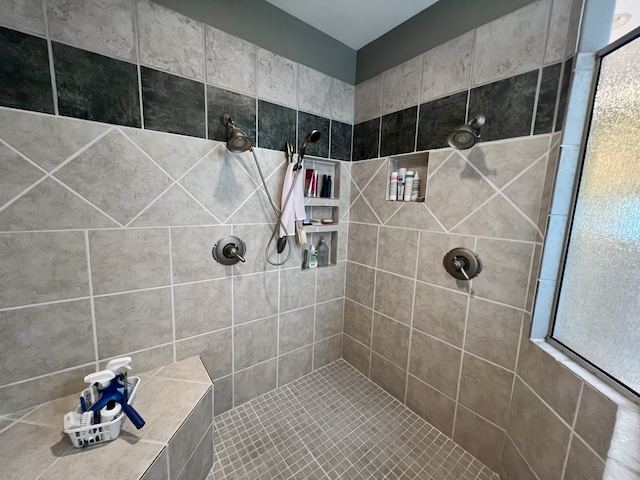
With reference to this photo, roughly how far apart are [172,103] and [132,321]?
1028 mm

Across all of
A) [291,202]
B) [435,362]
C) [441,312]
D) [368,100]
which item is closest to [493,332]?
[441,312]

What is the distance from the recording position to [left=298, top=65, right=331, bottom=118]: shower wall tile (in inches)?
59.5

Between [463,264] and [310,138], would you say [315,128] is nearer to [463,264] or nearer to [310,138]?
[310,138]

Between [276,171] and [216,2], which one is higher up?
[216,2]

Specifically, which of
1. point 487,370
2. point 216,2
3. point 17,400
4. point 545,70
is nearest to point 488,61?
point 545,70

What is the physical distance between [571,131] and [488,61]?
0.48 metres

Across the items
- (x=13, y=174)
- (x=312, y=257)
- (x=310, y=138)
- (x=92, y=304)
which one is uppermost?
(x=310, y=138)

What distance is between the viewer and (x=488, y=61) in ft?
3.67

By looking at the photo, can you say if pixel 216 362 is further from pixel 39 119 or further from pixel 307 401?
pixel 39 119

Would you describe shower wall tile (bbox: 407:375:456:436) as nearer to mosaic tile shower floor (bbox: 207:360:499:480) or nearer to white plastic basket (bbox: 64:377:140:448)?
mosaic tile shower floor (bbox: 207:360:499:480)

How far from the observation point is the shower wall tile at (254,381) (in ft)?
4.99

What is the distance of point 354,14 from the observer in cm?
138

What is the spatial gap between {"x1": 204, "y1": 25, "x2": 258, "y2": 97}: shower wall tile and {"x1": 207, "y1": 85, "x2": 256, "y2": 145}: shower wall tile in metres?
0.04

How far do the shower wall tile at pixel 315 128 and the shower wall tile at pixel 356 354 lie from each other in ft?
4.56
